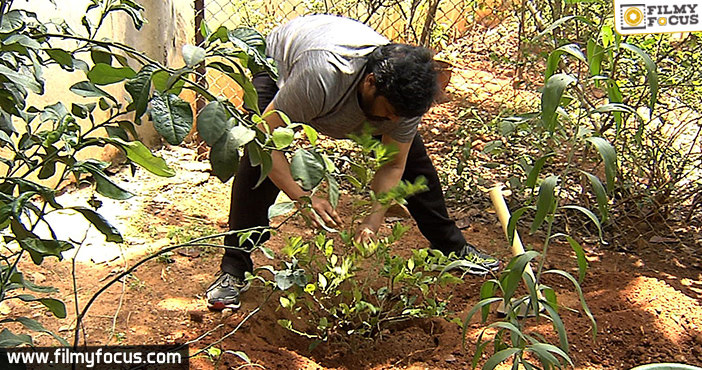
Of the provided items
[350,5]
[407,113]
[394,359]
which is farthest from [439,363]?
[350,5]

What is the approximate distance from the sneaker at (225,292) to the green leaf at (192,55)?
78.9 inches

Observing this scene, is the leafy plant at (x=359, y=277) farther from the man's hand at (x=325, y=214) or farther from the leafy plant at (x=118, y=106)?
the leafy plant at (x=118, y=106)

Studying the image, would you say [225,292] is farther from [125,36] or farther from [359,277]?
[125,36]

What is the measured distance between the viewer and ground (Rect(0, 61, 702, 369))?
2730mm

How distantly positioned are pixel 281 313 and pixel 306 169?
1872 millimetres

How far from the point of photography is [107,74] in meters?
1.17

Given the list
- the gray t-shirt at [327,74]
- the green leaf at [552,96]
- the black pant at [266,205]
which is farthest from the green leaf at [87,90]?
the black pant at [266,205]

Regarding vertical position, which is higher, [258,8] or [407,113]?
[258,8]

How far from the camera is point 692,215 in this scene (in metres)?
3.86

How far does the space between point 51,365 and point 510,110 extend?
3.49 m

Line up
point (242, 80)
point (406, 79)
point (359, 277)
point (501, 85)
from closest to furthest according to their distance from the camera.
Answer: point (242, 80)
point (406, 79)
point (359, 277)
point (501, 85)

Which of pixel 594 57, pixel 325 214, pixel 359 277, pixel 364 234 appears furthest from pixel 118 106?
pixel 359 277

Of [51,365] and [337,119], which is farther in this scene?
[337,119]

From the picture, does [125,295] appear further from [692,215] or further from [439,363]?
[692,215]
